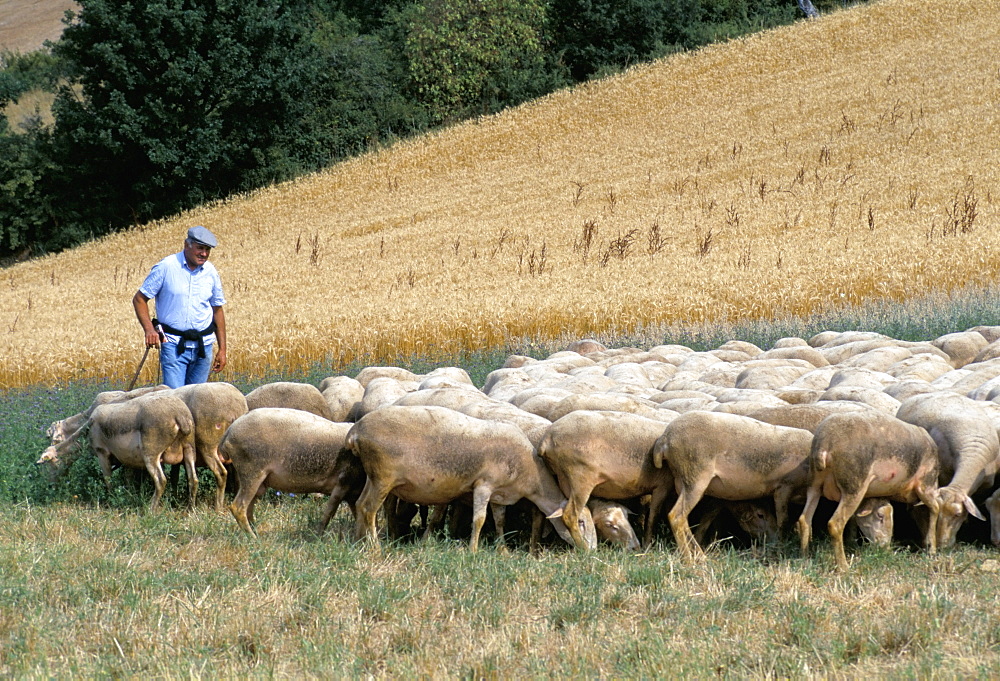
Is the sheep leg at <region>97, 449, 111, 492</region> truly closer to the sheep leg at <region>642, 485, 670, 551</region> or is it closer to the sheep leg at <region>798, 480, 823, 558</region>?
the sheep leg at <region>642, 485, 670, 551</region>

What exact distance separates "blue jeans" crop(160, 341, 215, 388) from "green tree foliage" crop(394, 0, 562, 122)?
38.6 m

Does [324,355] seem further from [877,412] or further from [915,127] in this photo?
[915,127]

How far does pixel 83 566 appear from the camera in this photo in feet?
22.0

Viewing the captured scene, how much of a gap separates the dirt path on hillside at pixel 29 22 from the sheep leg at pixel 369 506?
76584 millimetres

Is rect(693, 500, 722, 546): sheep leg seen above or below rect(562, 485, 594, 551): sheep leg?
below

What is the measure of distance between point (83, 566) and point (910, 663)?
191 inches

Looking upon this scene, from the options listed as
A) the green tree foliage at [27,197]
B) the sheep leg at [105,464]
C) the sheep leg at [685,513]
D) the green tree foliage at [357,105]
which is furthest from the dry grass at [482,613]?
the green tree foliage at [357,105]

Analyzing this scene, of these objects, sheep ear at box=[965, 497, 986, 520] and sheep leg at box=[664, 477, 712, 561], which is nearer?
sheep ear at box=[965, 497, 986, 520]

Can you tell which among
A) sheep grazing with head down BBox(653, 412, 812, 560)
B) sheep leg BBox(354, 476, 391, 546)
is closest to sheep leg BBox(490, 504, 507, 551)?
sheep leg BBox(354, 476, 391, 546)

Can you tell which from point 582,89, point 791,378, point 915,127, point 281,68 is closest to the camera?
point 791,378

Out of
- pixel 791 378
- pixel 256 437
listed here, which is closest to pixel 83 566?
pixel 256 437

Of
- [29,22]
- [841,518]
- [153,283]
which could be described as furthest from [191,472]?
[29,22]

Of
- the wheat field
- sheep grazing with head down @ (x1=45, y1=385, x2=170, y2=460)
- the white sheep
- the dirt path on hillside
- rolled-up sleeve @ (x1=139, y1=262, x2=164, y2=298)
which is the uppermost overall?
the dirt path on hillside

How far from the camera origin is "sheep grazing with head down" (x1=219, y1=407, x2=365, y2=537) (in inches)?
304
